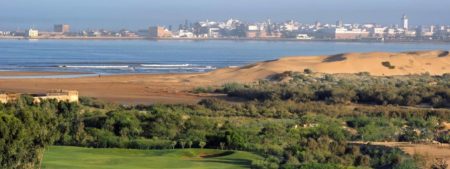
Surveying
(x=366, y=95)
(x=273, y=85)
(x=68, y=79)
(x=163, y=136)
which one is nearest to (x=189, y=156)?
(x=163, y=136)

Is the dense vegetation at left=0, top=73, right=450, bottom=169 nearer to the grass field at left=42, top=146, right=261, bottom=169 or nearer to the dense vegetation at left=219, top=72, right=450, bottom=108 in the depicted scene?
the dense vegetation at left=219, top=72, right=450, bottom=108

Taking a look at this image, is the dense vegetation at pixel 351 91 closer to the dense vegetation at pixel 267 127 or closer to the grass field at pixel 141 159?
the dense vegetation at pixel 267 127

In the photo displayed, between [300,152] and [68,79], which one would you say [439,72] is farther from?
[300,152]

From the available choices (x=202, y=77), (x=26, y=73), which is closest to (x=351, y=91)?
(x=202, y=77)

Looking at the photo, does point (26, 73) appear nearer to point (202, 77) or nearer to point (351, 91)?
point (202, 77)

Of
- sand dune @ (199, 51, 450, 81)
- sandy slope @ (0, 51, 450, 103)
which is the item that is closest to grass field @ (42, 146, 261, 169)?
sandy slope @ (0, 51, 450, 103)

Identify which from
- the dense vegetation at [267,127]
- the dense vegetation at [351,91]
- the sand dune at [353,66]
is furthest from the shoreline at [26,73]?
the dense vegetation at [267,127]
